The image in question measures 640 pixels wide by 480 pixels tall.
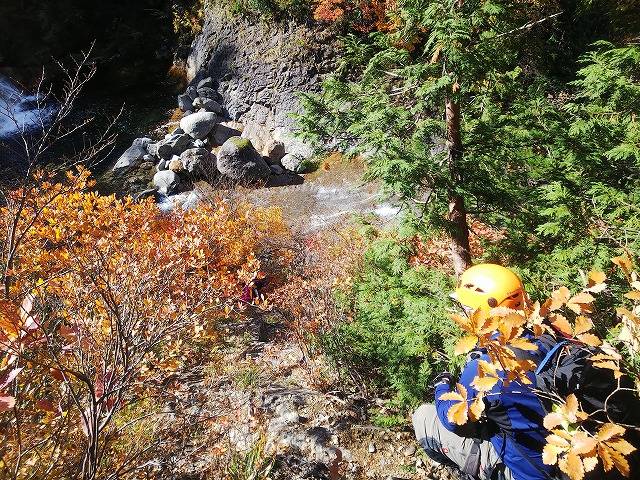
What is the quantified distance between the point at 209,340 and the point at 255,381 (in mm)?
1390

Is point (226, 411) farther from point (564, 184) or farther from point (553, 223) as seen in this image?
point (564, 184)

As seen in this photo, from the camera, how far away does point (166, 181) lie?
14703mm

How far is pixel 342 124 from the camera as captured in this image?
415 centimetres

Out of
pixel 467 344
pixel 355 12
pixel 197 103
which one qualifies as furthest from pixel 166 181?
pixel 467 344

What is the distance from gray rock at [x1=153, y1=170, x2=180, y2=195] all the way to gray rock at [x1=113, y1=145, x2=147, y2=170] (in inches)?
77.3

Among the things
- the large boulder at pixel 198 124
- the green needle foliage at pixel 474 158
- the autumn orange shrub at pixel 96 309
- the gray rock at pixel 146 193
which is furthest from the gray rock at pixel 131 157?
the green needle foliage at pixel 474 158

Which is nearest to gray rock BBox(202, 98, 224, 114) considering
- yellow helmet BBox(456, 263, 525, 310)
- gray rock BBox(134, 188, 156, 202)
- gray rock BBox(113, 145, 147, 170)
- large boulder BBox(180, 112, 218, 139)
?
large boulder BBox(180, 112, 218, 139)

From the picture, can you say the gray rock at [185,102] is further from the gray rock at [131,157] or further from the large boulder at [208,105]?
the gray rock at [131,157]

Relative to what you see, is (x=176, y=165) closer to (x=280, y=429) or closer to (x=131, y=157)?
(x=131, y=157)

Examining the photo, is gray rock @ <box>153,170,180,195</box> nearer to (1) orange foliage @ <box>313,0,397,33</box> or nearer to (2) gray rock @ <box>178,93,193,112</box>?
(2) gray rock @ <box>178,93,193,112</box>

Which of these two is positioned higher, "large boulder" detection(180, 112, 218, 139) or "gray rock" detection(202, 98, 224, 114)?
"gray rock" detection(202, 98, 224, 114)

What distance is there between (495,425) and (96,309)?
4051mm

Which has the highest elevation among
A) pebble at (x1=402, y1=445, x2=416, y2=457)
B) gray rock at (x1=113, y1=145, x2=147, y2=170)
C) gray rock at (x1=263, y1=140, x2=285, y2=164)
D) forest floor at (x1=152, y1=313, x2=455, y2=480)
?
gray rock at (x1=113, y1=145, x2=147, y2=170)

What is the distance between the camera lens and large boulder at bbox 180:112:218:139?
16844 mm
